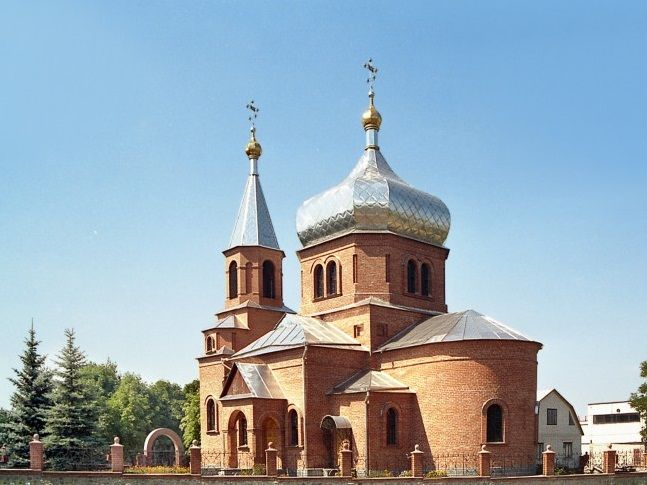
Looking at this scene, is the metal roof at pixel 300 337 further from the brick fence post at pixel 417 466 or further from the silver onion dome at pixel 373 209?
the brick fence post at pixel 417 466

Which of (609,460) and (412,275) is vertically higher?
(412,275)

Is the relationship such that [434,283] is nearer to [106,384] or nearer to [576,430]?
[576,430]

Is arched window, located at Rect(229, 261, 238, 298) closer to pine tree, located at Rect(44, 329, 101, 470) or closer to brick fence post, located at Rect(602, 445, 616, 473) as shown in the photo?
pine tree, located at Rect(44, 329, 101, 470)

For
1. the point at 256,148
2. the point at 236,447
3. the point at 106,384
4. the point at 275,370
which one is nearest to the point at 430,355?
the point at 275,370

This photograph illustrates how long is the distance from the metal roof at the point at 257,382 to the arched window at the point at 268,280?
5.53 meters

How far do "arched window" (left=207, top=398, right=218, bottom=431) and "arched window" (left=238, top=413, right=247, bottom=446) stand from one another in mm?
3686

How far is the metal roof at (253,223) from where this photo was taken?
32.7 m

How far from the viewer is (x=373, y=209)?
95.3ft

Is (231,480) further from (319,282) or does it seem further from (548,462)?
(319,282)

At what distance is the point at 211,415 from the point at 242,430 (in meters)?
4.50

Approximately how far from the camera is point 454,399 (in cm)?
2488

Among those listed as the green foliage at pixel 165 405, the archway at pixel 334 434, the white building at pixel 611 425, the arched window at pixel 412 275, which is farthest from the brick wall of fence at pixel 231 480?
the green foliage at pixel 165 405

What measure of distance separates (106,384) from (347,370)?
38.1 m

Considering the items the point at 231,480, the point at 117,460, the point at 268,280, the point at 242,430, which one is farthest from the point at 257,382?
the point at 268,280
